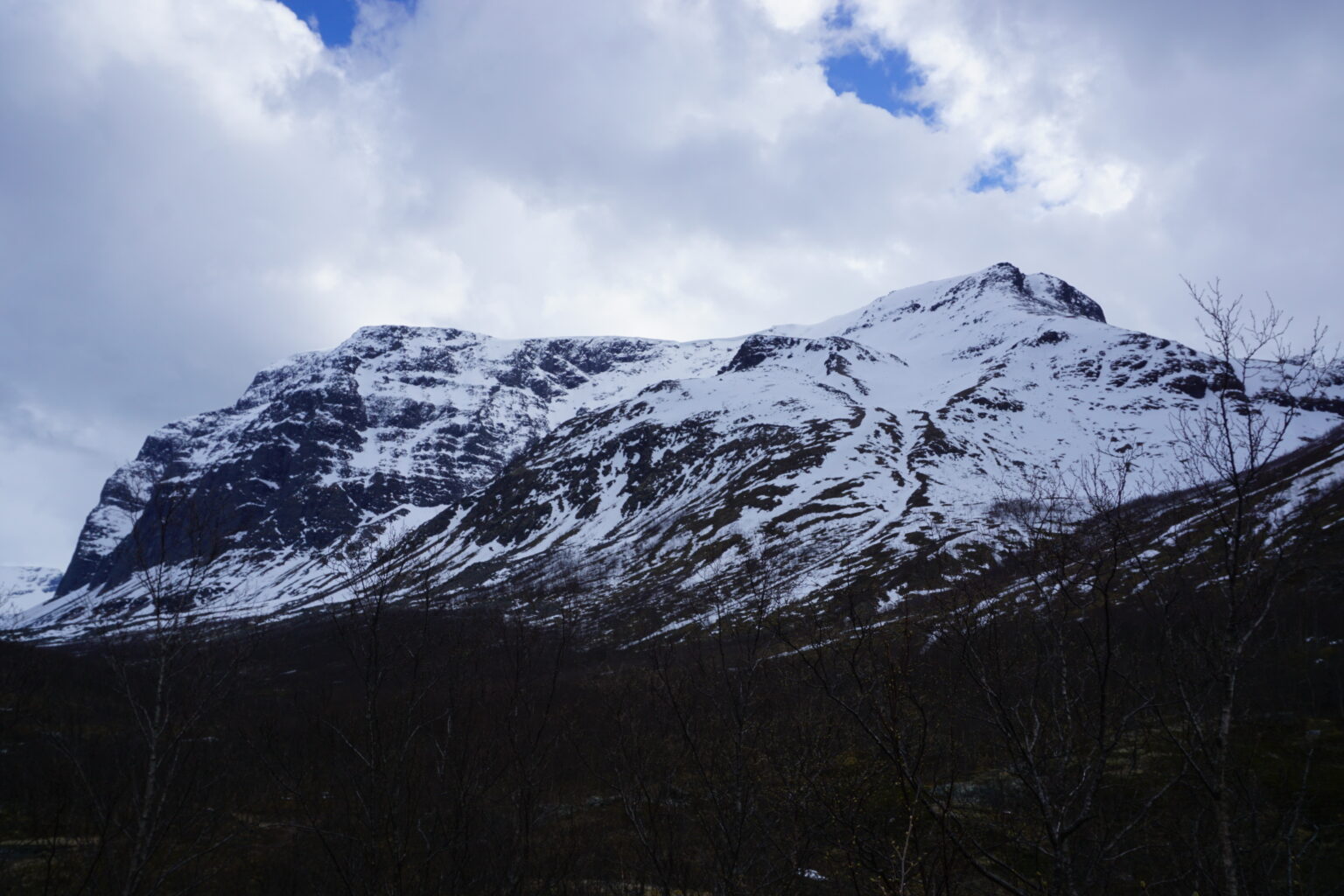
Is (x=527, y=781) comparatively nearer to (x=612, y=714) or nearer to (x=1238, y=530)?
(x=612, y=714)

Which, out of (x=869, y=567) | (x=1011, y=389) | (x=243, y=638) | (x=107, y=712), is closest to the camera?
(x=243, y=638)

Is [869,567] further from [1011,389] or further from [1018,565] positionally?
[1011,389]

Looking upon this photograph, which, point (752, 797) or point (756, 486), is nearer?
point (752, 797)

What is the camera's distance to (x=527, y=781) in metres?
8.51

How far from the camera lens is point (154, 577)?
35.3 ft

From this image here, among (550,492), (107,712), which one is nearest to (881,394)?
(550,492)

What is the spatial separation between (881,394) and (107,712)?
185 meters

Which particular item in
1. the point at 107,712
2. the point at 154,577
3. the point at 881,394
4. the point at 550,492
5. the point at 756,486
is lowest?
the point at 107,712

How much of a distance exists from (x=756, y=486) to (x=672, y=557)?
2702 cm

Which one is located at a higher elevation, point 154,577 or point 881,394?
point 881,394

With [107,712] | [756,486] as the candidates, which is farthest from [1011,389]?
Result: [107,712]

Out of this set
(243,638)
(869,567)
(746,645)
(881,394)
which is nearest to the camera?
(746,645)

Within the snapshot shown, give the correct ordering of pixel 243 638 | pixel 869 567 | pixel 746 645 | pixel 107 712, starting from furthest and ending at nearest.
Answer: pixel 869 567 → pixel 107 712 → pixel 243 638 → pixel 746 645

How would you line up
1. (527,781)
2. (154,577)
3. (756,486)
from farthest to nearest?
(756,486)
(154,577)
(527,781)
